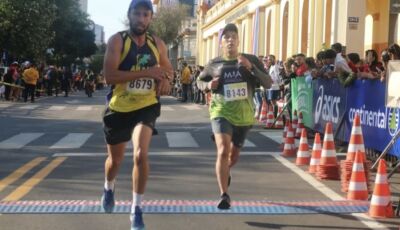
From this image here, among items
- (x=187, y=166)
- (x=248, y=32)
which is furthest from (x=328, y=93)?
(x=248, y=32)

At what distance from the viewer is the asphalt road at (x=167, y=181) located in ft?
21.6

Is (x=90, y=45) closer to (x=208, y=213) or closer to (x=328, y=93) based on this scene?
(x=328, y=93)

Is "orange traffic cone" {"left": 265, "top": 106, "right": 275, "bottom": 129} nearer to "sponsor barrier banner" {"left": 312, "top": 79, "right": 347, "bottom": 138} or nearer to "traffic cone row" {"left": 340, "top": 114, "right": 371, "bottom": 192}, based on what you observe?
"sponsor barrier banner" {"left": 312, "top": 79, "right": 347, "bottom": 138}

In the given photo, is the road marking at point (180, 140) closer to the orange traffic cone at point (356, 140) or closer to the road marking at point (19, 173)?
the road marking at point (19, 173)

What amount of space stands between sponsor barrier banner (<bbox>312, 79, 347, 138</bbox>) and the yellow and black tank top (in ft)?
22.1

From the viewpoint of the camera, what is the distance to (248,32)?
4422 cm

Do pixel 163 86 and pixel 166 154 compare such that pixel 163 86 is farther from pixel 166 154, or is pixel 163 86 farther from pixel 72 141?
pixel 72 141

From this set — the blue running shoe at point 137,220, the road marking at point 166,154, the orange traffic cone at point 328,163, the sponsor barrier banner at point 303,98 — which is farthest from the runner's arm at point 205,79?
the sponsor barrier banner at point 303,98

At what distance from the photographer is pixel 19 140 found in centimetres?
1457

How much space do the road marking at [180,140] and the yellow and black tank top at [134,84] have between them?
23.3 ft

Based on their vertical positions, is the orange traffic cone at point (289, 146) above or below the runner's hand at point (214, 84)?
below

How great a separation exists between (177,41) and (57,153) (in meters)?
73.8

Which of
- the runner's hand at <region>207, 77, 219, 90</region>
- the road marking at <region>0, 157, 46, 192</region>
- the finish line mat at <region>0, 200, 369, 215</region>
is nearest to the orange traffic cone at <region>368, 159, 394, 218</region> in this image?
the finish line mat at <region>0, 200, 369, 215</region>

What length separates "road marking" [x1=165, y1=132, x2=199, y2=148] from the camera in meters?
13.6
